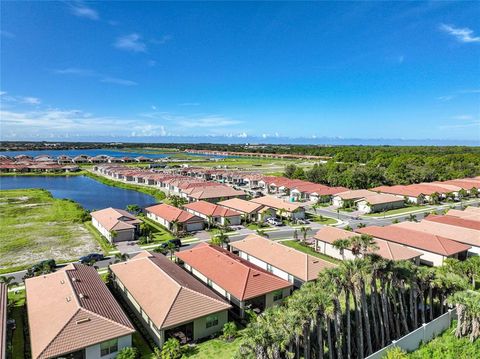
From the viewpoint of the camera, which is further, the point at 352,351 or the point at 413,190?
the point at 413,190

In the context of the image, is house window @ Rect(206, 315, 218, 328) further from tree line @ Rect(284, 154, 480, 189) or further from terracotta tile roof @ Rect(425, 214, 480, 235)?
tree line @ Rect(284, 154, 480, 189)

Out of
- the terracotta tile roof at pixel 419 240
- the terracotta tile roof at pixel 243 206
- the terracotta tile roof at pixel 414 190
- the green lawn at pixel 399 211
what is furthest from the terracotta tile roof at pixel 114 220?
the terracotta tile roof at pixel 414 190

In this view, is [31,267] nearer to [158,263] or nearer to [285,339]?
[158,263]

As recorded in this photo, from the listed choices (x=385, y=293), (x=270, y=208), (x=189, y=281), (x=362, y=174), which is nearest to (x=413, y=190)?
(x=362, y=174)

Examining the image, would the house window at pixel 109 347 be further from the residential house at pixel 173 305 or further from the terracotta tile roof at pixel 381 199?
the terracotta tile roof at pixel 381 199

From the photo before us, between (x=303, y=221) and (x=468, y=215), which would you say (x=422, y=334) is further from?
(x=468, y=215)

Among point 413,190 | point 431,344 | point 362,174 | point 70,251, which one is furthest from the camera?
point 362,174

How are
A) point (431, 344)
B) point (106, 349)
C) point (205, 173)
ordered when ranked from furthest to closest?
point (205, 173)
point (431, 344)
point (106, 349)
